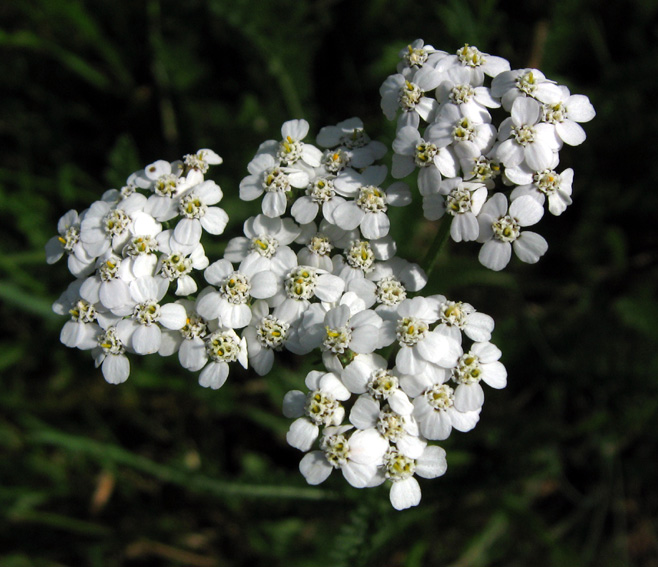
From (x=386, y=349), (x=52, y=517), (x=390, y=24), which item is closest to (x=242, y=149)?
(x=390, y=24)

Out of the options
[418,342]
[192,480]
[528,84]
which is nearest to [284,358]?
[192,480]

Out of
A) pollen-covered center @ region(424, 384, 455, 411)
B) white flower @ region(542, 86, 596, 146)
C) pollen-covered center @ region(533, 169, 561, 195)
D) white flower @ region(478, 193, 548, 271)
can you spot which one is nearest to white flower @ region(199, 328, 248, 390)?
pollen-covered center @ region(424, 384, 455, 411)

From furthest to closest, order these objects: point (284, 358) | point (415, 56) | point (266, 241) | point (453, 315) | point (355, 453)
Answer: point (284, 358)
point (415, 56)
point (266, 241)
point (453, 315)
point (355, 453)

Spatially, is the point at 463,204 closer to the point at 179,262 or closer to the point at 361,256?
the point at 361,256

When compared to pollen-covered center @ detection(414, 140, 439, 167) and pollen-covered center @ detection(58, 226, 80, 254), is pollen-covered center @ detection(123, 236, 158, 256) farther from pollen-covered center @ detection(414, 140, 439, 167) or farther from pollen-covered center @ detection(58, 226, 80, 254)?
pollen-covered center @ detection(414, 140, 439, 167)

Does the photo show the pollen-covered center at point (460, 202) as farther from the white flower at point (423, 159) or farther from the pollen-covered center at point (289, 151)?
the pollen-covered center at point (289, 151)

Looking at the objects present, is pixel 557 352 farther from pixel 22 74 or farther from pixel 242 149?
pixel 22 74
